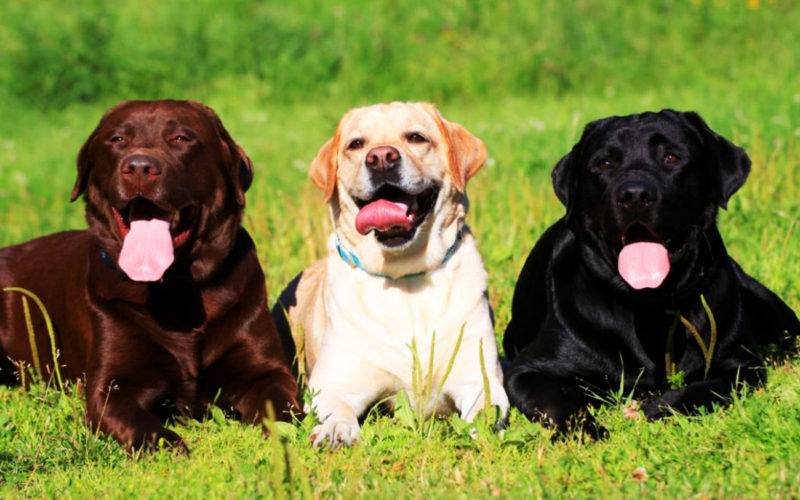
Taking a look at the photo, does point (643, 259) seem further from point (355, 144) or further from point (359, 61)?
point (359, 61)

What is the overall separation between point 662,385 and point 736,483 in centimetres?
127

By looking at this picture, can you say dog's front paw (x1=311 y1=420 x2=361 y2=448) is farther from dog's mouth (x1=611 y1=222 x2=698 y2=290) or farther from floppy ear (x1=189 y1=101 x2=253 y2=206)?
dog's mouth (x1=611 y1=222 x2=698 y2=290)

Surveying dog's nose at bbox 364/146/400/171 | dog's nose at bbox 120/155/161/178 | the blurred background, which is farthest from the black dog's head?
the blurred background

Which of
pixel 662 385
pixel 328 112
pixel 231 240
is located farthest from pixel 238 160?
pixel 328 112

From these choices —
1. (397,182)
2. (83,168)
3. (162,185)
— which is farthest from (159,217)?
(397,182)

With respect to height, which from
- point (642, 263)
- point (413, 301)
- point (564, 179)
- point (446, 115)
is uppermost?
point (564, 179)

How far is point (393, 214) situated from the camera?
14.7 feet

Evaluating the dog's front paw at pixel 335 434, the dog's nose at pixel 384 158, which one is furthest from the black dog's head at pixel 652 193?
the dog's front paw at pixel 335 434

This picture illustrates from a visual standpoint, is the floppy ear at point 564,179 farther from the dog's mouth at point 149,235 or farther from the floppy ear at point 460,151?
the dog's mouth at point 149,235

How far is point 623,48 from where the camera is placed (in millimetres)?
15305

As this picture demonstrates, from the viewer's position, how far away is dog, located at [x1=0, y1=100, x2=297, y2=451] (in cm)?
436

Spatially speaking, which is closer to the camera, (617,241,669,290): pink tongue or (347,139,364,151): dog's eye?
(617,241,669,290): pink tongue

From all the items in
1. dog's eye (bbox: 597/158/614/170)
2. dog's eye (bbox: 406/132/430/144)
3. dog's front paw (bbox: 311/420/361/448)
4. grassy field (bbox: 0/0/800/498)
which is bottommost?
dog's front paw (bbox: 311/420/361/448)

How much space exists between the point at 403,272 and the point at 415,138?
0.62 metres
